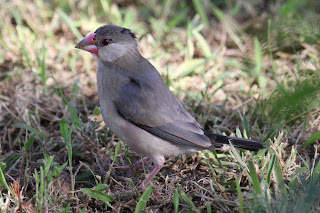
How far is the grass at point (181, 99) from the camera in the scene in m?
2.83

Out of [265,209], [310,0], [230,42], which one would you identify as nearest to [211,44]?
[230,42]

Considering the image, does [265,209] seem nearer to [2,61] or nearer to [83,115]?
[83,115]

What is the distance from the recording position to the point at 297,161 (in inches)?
138

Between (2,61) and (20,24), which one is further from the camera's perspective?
(20,24)

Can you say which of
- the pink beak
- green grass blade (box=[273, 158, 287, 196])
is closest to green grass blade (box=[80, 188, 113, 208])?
green grass blade (box=[273, 158, 287, 196])

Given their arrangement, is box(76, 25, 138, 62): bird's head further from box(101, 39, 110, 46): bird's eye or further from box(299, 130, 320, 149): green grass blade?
box(299, 130, 320, 149): green grass blade

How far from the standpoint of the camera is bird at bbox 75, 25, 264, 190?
3.34m

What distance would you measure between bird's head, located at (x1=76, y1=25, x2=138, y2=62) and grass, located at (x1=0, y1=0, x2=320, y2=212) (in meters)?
0.57

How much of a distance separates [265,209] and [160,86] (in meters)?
1.47

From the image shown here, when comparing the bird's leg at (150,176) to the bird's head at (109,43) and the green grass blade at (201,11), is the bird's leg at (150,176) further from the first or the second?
the green grass blade at (201,11)

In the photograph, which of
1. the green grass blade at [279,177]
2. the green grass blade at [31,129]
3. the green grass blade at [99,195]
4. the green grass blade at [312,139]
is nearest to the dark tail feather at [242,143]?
the green grass blade at [279,177]

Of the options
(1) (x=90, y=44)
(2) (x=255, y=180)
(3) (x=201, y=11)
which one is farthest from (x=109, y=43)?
(3) (x=201, y=11)

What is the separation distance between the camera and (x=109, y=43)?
3.64 metres

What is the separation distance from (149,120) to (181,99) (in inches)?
48.5
